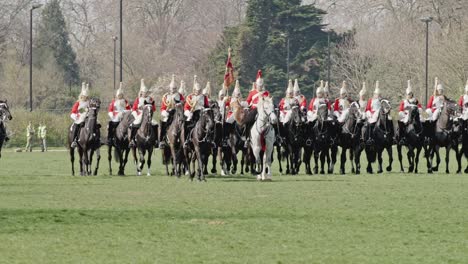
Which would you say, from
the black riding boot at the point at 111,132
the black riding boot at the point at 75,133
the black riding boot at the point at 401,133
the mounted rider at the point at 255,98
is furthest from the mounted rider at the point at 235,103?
the black riding boot at the point at 401,133

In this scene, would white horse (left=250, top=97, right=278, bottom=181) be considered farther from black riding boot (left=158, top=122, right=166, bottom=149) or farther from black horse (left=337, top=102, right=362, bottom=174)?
black horse (left=337, top=102, right=362, bottom=174)

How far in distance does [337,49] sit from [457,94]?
97.3ft

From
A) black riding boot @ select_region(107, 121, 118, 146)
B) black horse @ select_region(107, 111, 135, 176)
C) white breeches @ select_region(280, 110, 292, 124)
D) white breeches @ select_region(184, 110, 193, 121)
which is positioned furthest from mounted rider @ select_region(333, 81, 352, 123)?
white breeches @ select_region(184, 110, 193, 121)

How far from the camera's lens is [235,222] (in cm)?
2023

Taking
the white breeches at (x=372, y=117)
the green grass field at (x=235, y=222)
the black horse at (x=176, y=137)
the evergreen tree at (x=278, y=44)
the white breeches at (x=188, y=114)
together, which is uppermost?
the evergreen tree at (x=278, y=44)

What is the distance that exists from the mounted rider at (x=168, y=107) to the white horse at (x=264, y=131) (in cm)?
209

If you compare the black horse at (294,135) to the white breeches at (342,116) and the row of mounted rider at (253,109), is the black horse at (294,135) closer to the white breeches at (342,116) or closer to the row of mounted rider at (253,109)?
the row of mounted rider at (253,109)

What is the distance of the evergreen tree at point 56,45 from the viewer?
116m

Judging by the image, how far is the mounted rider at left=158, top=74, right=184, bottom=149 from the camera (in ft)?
112

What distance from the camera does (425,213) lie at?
21766mm

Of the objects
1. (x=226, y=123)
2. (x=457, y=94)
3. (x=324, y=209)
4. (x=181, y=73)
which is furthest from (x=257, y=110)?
(x=181, y=73)

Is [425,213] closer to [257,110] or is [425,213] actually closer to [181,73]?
[257,110]

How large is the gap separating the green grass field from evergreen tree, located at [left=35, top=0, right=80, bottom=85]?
85121mm

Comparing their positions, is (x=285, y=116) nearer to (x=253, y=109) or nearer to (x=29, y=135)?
(x=253, y=109)
